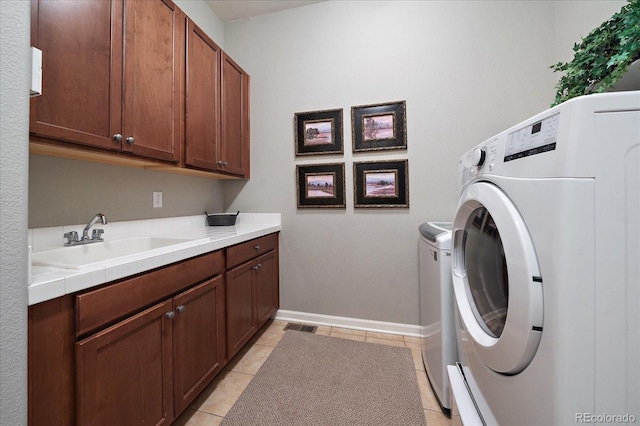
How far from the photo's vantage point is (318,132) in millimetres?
2184

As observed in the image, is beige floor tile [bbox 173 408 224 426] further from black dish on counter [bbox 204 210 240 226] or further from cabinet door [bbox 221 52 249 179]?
cabinet door [bbox 221 52 249 179]

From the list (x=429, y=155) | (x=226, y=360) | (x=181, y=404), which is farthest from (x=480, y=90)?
(x=181, y=404)

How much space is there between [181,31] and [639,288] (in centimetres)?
228

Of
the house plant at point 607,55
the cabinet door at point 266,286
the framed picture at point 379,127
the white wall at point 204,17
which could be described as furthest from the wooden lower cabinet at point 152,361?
the white wall at point 204,17

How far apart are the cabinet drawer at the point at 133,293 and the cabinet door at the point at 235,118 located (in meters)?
0.99

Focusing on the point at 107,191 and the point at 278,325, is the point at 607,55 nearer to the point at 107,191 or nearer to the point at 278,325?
the point at 107,191

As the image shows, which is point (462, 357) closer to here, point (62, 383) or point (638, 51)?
point (638, 51)

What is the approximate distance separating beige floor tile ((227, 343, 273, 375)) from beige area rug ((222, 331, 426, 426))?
0.05m

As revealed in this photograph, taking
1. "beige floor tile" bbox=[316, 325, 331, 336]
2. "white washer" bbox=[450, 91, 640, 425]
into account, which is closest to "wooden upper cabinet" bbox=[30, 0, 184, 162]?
"white washer" bbox=[450, 91, 640, 425]

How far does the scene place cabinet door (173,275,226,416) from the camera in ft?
3.79

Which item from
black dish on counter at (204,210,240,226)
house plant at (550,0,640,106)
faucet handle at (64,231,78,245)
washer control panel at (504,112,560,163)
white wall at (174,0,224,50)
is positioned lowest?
faucet handle at (64,231,78,245)

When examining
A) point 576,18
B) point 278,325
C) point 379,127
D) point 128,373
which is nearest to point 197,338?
point 128,373

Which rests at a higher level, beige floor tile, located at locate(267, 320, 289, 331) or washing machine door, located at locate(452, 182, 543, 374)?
washing machine door, located at locate(452, 182, 543, 374)

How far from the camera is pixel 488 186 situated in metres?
0.73
